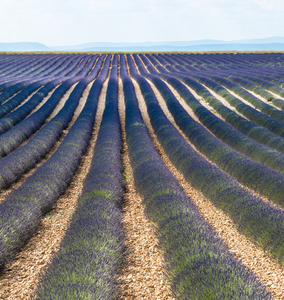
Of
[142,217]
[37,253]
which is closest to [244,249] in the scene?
[142,217]

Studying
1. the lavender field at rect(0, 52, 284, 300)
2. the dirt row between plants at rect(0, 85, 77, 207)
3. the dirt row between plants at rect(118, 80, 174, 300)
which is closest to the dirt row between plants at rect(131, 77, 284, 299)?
the lavender field at rect(0, 52, 284, 300)

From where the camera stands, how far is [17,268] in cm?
445

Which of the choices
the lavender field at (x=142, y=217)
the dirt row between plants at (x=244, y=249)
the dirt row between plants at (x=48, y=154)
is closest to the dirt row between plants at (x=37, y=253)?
the lavender field at (x=142, y=217)

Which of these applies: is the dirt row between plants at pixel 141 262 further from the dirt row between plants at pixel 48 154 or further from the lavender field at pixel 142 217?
the dirt row between plants at pixel 48 154

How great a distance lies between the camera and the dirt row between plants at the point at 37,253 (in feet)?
13.1

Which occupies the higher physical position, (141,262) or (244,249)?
(141,262)

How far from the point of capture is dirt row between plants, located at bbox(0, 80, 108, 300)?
3.99 metres

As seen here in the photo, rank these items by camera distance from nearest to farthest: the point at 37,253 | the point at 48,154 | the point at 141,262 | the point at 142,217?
the point at 141,262, the point at 37,253, the point at 142,217, the point at 48,154

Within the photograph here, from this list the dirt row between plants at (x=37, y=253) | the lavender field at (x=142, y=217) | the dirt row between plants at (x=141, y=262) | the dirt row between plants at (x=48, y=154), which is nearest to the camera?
the lavender field at (x=142, y=217)

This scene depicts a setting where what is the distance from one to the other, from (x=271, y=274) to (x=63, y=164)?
579 centimetres

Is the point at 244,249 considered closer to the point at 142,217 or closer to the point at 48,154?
the point at 142,217

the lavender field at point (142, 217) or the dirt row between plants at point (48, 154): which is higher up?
the lavender field at point (142, 217)

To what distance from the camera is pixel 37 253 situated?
15.9 ft

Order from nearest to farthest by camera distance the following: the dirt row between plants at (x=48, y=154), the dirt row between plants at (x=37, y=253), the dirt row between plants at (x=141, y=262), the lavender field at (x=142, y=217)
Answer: the lavender field at (x=142, y=217), the dirt row between plants at (x=141, y=262), the dirt row between plants at (x=37, y=253), the dirt row between plants at (x=48, y=154)
